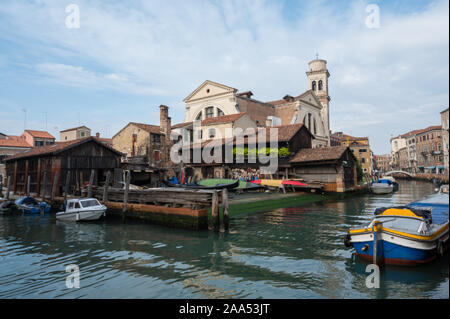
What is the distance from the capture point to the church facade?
136 feet

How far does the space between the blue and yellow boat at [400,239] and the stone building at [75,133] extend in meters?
57.2

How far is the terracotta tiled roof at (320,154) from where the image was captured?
26.5 m

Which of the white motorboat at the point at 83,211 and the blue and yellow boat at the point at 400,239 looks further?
the white motorboat at the point at 83,211

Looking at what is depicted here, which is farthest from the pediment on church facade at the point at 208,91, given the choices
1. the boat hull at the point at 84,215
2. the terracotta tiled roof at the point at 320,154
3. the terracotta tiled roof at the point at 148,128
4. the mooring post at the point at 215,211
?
the mooring post at the point at 215,211

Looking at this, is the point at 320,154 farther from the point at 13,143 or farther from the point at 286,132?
the point at 13,143

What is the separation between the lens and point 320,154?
27750 millimetres


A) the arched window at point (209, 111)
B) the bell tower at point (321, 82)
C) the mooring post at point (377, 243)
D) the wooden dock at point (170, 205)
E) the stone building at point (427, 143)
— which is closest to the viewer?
the mooring post at point (377, 243)

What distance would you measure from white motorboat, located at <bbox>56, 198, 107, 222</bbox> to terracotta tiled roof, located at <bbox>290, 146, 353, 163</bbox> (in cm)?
1842

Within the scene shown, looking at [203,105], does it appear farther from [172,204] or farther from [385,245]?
[385,245]

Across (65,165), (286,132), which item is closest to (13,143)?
(65,165)

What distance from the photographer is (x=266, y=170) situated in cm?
3048

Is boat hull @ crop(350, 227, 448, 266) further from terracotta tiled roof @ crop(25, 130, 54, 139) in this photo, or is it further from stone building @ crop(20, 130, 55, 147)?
terracotta tiled roof @ crop(25, 130, 54, 139)

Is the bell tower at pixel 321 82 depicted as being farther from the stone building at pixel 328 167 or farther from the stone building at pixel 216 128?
Result: the stone building at pixel 328 167

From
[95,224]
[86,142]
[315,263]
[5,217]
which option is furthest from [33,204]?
[315,263]
